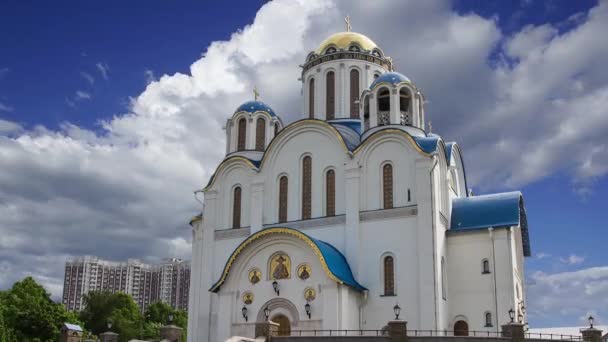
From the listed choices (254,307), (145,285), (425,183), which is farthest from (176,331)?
(145,285)

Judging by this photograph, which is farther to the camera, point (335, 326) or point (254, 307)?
point (254, 307)

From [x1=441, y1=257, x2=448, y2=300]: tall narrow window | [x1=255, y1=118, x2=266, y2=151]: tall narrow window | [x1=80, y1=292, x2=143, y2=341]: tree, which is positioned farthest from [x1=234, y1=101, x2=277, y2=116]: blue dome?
[x1=80, y1=292, x2=143, y2=341]: tree

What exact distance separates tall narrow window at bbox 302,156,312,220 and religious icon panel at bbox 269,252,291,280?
222 cm

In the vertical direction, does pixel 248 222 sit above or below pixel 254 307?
above

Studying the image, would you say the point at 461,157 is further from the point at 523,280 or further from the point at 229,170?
the point at 229,170

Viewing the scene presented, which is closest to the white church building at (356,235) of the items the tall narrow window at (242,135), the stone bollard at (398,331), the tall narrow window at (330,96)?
the tall narrow window at (242,135)

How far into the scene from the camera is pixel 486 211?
83.7ft

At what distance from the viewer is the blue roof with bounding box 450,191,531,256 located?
24828 mm

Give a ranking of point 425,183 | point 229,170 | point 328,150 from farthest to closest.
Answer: point 229,170
point 328,150
point 425,183

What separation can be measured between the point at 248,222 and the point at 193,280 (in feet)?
11.3

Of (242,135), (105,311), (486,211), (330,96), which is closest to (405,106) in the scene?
(330,96)

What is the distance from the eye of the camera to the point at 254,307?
24.5 m

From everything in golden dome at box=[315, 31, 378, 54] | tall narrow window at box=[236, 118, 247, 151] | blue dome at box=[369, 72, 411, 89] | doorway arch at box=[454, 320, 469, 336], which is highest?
golden dome at box=[315, 31, 378, 54]

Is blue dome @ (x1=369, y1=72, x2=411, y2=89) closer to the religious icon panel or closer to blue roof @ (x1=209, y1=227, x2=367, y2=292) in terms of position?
blue roof @ (x1=209, y1=227, x2=367, y2=292)
